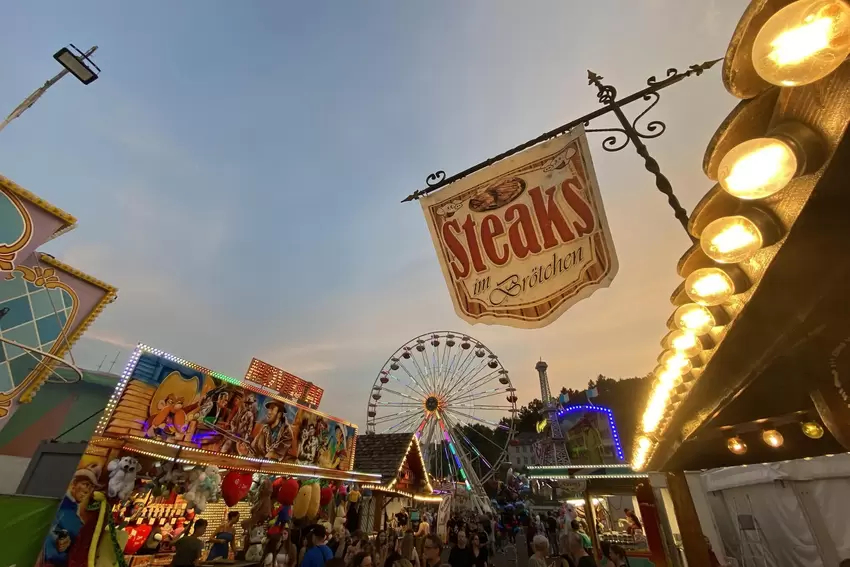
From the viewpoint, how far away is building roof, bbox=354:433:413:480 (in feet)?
49.3

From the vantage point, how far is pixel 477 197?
166 inches

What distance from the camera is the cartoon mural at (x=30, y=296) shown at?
689 centimetres

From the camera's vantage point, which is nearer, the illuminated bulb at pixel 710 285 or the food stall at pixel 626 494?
the illuminated bulb at pixel 710 285

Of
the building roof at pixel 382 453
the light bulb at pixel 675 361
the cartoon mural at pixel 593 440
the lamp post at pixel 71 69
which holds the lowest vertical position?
the light bulb at pixel 675 361

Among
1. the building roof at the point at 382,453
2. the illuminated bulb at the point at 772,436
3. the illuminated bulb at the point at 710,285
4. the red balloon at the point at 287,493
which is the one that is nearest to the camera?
the illuminated bulb at the point at 710,285

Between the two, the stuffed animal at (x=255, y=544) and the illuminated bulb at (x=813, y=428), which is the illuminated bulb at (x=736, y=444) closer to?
the illuminated bulb at (x=813, y=428)

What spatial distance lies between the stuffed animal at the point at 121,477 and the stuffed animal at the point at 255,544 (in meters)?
3.08

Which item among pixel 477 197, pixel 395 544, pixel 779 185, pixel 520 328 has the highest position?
pixel 477 197

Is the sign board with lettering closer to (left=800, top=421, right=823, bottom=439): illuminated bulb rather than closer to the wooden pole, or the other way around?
(left=800, top=421, right=823, bottom=439): illuminated bulb

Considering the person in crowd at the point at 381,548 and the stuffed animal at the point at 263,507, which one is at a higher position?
the stuffed animal at the point at 263,507

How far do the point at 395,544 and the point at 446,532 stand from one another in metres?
9.86

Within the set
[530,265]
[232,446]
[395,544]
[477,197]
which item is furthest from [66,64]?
[395,544]

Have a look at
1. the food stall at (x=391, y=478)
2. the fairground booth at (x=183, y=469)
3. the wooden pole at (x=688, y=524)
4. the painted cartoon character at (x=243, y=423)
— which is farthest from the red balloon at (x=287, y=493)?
the wooden pole at (x=688, y=524)

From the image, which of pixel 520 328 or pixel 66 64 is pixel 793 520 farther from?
pixel 66 64
